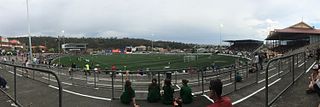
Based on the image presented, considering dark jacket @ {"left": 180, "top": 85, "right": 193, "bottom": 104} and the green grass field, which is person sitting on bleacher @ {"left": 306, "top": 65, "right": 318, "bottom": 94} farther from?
the green grass field

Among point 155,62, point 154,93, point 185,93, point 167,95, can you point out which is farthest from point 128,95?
point 155,62

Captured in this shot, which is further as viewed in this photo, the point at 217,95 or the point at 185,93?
the point at 185,93

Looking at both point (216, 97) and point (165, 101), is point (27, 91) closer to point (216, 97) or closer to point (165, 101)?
point (165, 101)

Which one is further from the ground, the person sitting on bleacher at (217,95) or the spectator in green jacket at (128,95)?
the person sitting on bleacher at (217,95)

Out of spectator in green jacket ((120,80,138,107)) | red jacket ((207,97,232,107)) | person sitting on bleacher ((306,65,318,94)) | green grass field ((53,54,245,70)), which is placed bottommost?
green grass field ((53,54,245,70))

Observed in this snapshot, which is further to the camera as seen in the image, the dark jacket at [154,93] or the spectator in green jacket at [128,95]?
the dark jacket at [154,93]

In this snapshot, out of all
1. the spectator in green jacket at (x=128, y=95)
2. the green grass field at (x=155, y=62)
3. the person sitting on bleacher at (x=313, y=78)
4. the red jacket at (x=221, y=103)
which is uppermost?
the red jacket at (x=221, y=103)

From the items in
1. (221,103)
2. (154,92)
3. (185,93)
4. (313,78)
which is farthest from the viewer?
(154,92)

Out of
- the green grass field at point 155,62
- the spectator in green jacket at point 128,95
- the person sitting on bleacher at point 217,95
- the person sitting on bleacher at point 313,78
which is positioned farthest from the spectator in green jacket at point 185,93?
the green grass field at point 155,62

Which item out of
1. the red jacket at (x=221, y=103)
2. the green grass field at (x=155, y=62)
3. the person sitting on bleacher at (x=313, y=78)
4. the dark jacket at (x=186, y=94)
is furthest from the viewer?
the green grass field at (x=155, y=62)

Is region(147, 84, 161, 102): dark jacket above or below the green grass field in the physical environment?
above

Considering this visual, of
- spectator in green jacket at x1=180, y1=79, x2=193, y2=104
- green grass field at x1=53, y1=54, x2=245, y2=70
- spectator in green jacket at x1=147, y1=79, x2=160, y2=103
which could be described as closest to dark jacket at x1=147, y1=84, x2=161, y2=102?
spectator in green jacket at x1=147, y1=79, x2=160, y2=103

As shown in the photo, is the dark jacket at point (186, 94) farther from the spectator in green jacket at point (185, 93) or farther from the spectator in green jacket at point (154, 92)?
the spectator in green jacket at point (154, 92)

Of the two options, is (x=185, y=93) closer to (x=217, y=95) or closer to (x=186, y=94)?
(x=186, y=94)
